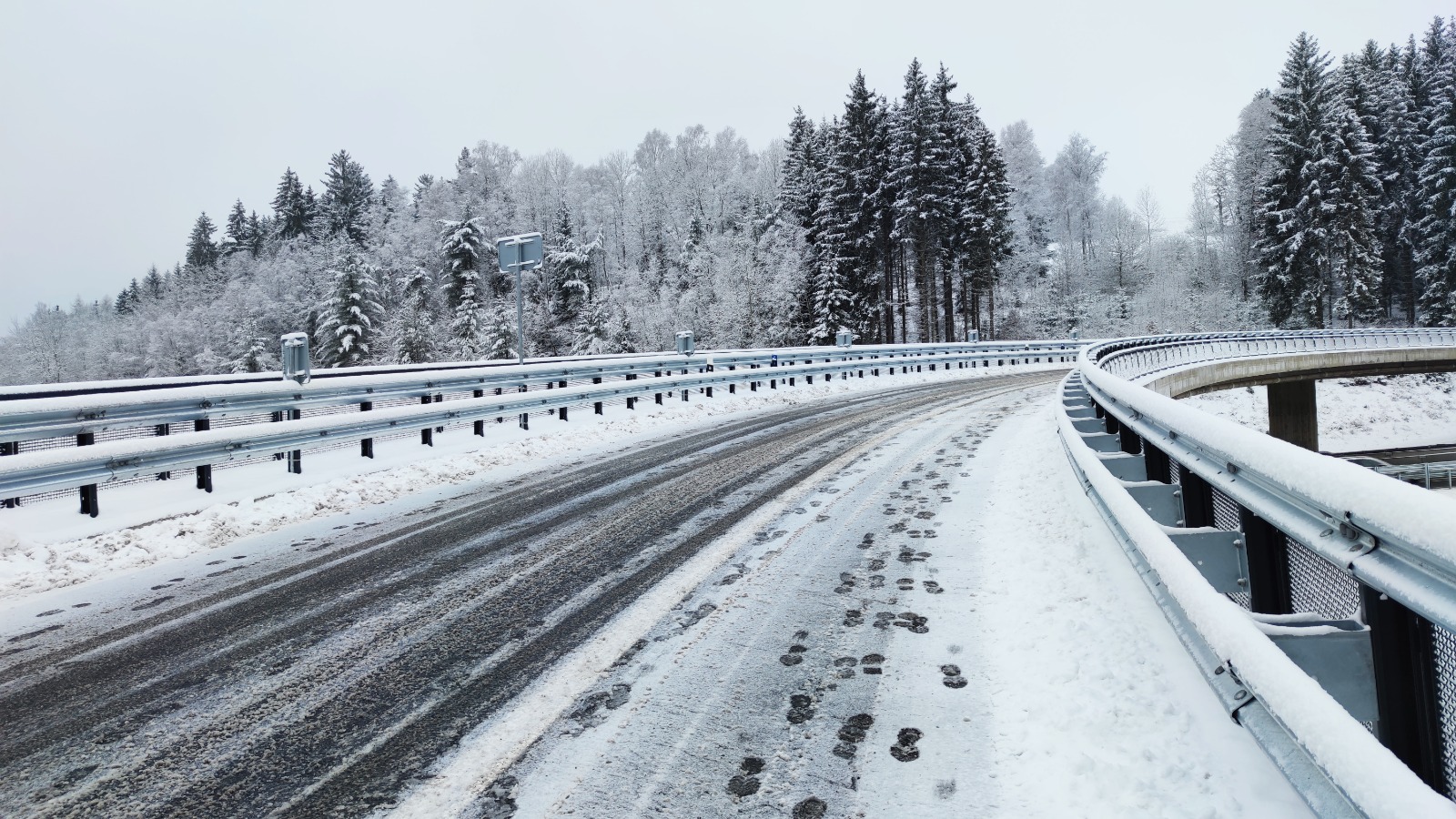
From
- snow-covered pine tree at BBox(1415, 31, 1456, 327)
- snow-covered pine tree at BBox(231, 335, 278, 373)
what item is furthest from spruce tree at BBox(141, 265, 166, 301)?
snow-covered pine tree at BBox(1415, 31, 1456, 327)

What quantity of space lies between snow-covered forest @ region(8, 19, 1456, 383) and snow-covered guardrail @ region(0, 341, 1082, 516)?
29505 mm

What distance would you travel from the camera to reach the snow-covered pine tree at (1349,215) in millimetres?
40438

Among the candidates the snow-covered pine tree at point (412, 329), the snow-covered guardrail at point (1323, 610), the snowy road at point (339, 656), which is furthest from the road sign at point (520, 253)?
the snow-covered pine tree at point (412, 329)

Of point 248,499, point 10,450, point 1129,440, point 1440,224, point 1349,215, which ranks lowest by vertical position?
point 248,499

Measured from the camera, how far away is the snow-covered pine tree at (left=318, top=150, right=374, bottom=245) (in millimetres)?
79938

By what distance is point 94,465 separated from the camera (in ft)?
18.5

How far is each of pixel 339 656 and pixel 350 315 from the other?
4703cm

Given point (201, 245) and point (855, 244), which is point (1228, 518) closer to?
point (855, 244)

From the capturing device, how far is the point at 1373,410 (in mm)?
38250

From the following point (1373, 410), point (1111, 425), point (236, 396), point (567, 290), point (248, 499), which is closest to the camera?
point (248, 499)

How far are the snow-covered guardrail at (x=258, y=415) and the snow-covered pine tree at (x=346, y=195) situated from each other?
7881 cm

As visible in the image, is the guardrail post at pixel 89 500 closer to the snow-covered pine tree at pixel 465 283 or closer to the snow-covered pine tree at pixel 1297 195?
the snow-covered pine tree at pixel 465 283

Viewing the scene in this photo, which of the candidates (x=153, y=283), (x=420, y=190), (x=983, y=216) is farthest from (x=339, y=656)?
(x=153, y=283)

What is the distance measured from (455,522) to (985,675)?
14.4 ft
